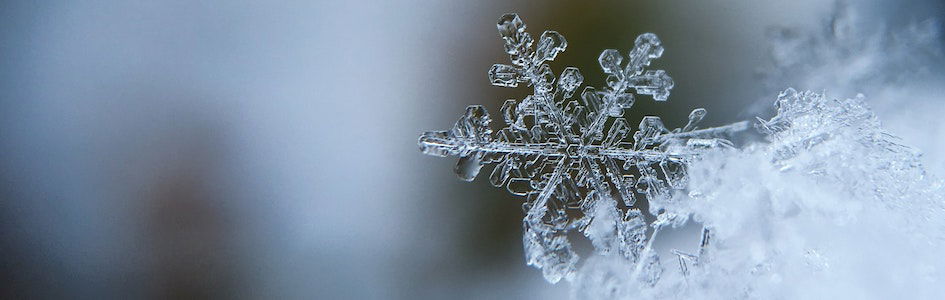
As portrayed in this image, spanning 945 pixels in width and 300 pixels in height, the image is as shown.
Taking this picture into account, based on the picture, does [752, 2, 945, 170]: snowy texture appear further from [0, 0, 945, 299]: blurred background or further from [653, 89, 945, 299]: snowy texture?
[653, 89, 945, 299]: snowy texture

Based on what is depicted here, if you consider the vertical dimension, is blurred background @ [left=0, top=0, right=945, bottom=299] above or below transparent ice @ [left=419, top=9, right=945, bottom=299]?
below

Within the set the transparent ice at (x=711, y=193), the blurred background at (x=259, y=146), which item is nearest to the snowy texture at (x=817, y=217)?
the transparent ice at (x=711, y=193)

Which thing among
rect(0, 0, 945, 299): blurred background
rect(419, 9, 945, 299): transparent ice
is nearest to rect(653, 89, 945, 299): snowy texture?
rect(419, 9, 945, 299): transparent ice

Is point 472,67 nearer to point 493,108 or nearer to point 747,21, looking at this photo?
point 493,108

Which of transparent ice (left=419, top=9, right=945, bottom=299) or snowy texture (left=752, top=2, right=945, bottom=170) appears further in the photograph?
snowy texture (left=752, top=2, right=945, bottom=170)

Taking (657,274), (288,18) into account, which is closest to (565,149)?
(657,274)

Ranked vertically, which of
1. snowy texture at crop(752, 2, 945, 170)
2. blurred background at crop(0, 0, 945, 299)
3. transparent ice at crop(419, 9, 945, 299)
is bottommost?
blurred background at crop(0, 0, 945, 299)

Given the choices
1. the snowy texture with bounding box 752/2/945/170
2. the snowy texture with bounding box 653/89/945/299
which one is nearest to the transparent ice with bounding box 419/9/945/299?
the snowy texture with bounding box 653/89/945/299
